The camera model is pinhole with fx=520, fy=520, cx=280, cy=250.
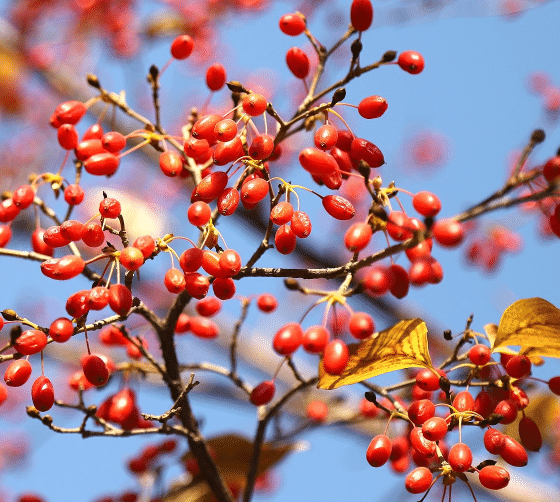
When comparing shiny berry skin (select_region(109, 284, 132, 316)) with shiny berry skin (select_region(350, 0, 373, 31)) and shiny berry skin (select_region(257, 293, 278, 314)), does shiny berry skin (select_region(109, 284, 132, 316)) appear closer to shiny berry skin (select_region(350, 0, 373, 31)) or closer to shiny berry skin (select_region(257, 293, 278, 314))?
shiny berry skin (select_region(257, 293, 278, 314))

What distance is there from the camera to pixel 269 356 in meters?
4.94

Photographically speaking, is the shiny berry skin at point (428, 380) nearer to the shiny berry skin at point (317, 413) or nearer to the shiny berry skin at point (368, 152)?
the shiny berry skin at point (368, 152)

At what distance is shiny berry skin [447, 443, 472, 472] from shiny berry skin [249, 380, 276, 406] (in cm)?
61

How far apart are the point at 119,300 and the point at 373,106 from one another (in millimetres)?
838

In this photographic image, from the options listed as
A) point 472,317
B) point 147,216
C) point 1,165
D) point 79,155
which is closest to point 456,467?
point 472,317

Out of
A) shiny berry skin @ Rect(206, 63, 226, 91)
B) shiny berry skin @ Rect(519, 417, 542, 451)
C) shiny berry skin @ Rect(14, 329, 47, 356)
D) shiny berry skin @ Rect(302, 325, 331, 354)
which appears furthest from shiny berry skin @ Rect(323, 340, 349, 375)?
shiny berry skin @ Rect(206, 63, 226, 91)

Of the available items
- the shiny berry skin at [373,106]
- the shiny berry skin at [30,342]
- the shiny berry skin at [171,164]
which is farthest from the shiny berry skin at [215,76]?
the shiny berry skin at [30,342]

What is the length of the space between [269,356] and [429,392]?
3462mm

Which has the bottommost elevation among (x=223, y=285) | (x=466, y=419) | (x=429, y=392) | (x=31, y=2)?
(x=466, y=419)

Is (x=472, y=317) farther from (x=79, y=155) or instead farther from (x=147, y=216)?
(x=147, y=216)

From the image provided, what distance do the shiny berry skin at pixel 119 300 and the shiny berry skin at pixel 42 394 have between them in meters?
0.36

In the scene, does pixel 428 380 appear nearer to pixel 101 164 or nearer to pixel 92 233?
pixel 92 233

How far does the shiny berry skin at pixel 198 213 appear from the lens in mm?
1306

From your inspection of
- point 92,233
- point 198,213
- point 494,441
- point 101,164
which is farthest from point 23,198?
point 494,441
